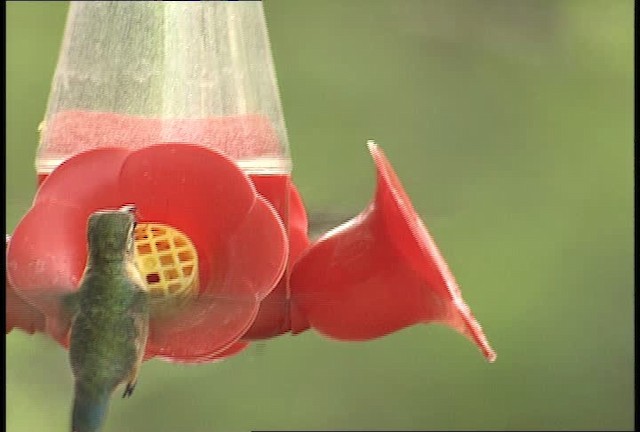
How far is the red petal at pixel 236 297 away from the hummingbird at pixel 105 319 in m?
0.03

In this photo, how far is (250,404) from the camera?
1.56 metres

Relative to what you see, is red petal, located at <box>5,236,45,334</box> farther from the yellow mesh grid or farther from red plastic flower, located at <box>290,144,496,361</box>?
red plastic flower, located at <box>290,144,496,361</box>

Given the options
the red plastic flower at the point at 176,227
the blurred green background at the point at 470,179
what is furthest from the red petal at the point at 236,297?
the blurred green background at the point at 470,179

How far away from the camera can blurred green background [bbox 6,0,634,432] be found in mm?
1441

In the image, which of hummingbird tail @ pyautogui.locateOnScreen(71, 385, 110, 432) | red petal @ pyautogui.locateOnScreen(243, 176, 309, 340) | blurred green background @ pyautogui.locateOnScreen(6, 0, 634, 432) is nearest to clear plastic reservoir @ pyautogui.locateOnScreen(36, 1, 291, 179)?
red petal @ pyautogui.locateOnScreen(243, 176, 309, 340)

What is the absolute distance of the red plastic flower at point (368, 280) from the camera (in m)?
0.83

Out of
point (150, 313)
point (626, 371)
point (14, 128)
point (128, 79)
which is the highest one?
point (128, 79)

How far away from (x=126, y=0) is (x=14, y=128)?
677 mm

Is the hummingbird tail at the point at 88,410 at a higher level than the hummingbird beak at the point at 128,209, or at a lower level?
lower

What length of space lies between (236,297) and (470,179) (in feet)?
2.70

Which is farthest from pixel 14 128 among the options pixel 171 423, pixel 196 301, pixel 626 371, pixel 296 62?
pixel 626 371

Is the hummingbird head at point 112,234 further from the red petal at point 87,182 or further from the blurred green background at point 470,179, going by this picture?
the blurred green background at point 470,179

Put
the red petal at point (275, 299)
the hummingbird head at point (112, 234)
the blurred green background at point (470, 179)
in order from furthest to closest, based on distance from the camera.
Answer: the blurred green background at point (470, 179), the red petal at point (275, 299), the hummingbird head at point (112, 234)

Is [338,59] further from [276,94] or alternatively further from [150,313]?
[150,313]
